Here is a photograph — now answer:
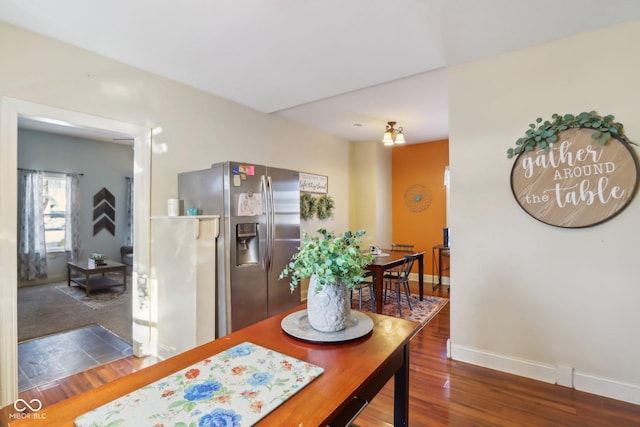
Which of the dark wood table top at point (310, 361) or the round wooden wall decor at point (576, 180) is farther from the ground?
the round wooden wall decor at point (576, 180)

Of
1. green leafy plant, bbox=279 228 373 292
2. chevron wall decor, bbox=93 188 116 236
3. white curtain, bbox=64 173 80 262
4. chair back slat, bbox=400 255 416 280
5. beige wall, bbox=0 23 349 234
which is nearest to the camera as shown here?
green leafy plant, bbox=279 228 373 292

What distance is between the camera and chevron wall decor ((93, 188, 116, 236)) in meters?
6.43

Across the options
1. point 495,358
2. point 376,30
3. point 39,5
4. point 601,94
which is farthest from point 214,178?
point 601,94

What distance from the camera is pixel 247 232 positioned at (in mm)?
2846

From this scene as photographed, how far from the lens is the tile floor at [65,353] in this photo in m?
2.53

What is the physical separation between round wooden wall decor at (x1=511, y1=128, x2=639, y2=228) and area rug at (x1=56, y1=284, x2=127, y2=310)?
5267mm

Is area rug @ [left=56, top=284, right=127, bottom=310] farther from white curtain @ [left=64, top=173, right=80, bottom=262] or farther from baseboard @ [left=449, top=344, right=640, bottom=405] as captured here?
baseboard @ [left=449, top=344, right=640, bottom=405]

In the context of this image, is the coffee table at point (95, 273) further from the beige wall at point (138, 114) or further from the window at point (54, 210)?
the beige wall at point (138, 114)

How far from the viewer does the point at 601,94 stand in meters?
2.20

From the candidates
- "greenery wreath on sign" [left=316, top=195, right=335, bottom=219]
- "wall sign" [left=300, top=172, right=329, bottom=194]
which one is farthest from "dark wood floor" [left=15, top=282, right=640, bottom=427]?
"wall sign" [left=300, top=172, right=329, bottom=194]

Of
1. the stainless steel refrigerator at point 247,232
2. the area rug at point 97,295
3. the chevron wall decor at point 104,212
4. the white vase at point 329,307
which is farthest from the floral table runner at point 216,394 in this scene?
the chevron wall decor at point 104,212

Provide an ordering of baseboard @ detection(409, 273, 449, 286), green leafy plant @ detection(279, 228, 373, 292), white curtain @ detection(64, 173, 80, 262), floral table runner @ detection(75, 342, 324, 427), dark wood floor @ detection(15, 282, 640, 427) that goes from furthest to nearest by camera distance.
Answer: white curtain @ detection(64, 173, 80, 262), baseboard @ detection(409, 273, 449, 286), dark wood floor @ detection(15, 282, 640, 427), green leafy plant @ detection(279, 228, 373, 292), floral table runner @ detection(75, 342, 324, 427)

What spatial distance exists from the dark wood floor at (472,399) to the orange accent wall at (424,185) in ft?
11.2

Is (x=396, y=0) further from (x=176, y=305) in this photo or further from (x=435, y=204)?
(x=435, y=204)
